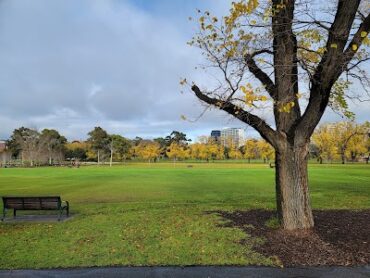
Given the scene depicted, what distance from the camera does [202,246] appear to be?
8.63 metres

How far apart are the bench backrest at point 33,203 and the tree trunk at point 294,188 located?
7.36 metres

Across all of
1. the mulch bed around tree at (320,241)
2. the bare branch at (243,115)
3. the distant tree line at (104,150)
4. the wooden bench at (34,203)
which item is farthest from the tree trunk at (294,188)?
the distant tree line at (104,150)

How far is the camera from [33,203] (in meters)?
13.2

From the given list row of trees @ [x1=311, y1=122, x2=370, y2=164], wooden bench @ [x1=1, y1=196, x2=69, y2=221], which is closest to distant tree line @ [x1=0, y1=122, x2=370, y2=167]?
row of trees @ [x1=311, y1=122, x2=370, y2=164]

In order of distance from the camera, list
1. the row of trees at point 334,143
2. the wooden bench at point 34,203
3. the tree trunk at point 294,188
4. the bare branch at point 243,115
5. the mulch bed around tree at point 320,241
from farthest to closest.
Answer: the row of trees at point 334,143, the wooden bench at point 34,203, the bare branch at point 243,115, the tree trunk at point 294,188, the mulch bed around tree at point 320,241

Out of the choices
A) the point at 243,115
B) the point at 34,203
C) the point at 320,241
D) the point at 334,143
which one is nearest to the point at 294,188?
the point at 320,241

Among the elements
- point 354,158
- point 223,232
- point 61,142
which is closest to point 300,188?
point 223,232

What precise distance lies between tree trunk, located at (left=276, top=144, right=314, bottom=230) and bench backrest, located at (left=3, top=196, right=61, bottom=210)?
24.2 feet

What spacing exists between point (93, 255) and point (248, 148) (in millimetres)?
115685

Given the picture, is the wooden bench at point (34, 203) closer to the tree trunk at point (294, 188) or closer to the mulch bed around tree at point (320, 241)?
the mulch bed around tree at point (320, 241)

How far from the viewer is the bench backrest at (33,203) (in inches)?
514

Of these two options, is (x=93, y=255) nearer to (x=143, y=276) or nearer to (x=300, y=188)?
(x=143, y=276)

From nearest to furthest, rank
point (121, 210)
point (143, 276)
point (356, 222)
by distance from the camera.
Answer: point (143, 276) < point (356, 222) < point (121, 210)

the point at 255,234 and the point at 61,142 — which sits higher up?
the point at 61,142
